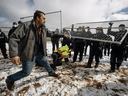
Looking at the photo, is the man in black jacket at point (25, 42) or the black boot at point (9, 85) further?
the black boot at point (9, 85)

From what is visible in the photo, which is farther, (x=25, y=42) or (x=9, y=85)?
(x=9, y=85)

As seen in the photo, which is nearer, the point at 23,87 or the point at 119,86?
the point at 23,87

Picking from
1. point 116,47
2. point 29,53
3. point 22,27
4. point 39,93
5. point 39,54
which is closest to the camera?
point 22,27

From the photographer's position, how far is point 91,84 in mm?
2242

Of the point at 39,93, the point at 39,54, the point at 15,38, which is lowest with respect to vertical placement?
the point at 39,93

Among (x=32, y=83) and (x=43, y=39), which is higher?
(x=43, y=39)

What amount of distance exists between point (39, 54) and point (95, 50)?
2842 mm

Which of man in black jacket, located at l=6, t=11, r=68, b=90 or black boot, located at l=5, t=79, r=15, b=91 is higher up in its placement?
man in black jacket, located at l=6, t=11, r=68, b=90

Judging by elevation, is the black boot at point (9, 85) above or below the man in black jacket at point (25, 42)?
below

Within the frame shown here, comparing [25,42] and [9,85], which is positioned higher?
[25,42]

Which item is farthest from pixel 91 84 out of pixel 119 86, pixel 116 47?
pixel 116 47

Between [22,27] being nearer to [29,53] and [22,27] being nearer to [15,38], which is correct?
[15,38]

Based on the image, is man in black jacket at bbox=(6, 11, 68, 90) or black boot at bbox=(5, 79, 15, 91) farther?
black boot at bbox=(5, 79, 15, 91)

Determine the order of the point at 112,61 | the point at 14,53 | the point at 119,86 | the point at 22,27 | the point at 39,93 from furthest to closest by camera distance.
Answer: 1. the point at 112,61
2. the point at 119,86
3. the point at 39,93
4. the point at 22,27
5. the point at 14,53
